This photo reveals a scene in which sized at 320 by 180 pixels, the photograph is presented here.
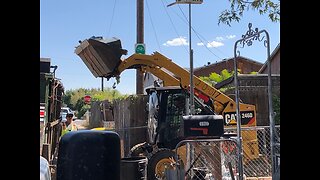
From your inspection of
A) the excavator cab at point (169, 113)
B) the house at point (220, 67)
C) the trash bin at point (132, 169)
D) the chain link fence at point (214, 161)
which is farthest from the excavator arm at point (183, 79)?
the house at point (220, 67)

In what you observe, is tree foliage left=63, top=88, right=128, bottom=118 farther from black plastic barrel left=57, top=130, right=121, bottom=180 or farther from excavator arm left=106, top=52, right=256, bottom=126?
black plastic barrel left=57, top=130, right=121, bottom=180

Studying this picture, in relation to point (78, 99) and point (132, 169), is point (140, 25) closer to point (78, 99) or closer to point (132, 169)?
point (132, 169)

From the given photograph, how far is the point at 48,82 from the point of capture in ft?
27.0

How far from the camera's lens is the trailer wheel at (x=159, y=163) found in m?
8.06

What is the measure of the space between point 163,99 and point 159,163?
146 centimetres

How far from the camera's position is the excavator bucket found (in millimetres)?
8500

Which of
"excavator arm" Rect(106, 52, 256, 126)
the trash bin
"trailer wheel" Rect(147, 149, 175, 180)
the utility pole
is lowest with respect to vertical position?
"trailer wheel" Rect(147, 149, 175, 180)

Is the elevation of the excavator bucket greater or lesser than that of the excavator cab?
greater

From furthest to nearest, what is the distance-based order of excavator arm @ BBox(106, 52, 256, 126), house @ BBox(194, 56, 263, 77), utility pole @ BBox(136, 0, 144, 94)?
house @ BBox(194, 56, 263, 77) < utility pole @ BBox(136, 0, 144, 94) < excavator arm @ BBox(106, 52, 256, 126)

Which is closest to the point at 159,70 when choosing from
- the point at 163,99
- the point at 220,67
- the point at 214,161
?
the point at 163,99

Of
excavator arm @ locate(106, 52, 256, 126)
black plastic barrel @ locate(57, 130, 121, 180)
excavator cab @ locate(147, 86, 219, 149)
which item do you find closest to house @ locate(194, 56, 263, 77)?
excavator arm @ locate(106, 52, 256, 126)

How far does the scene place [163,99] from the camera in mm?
8852
